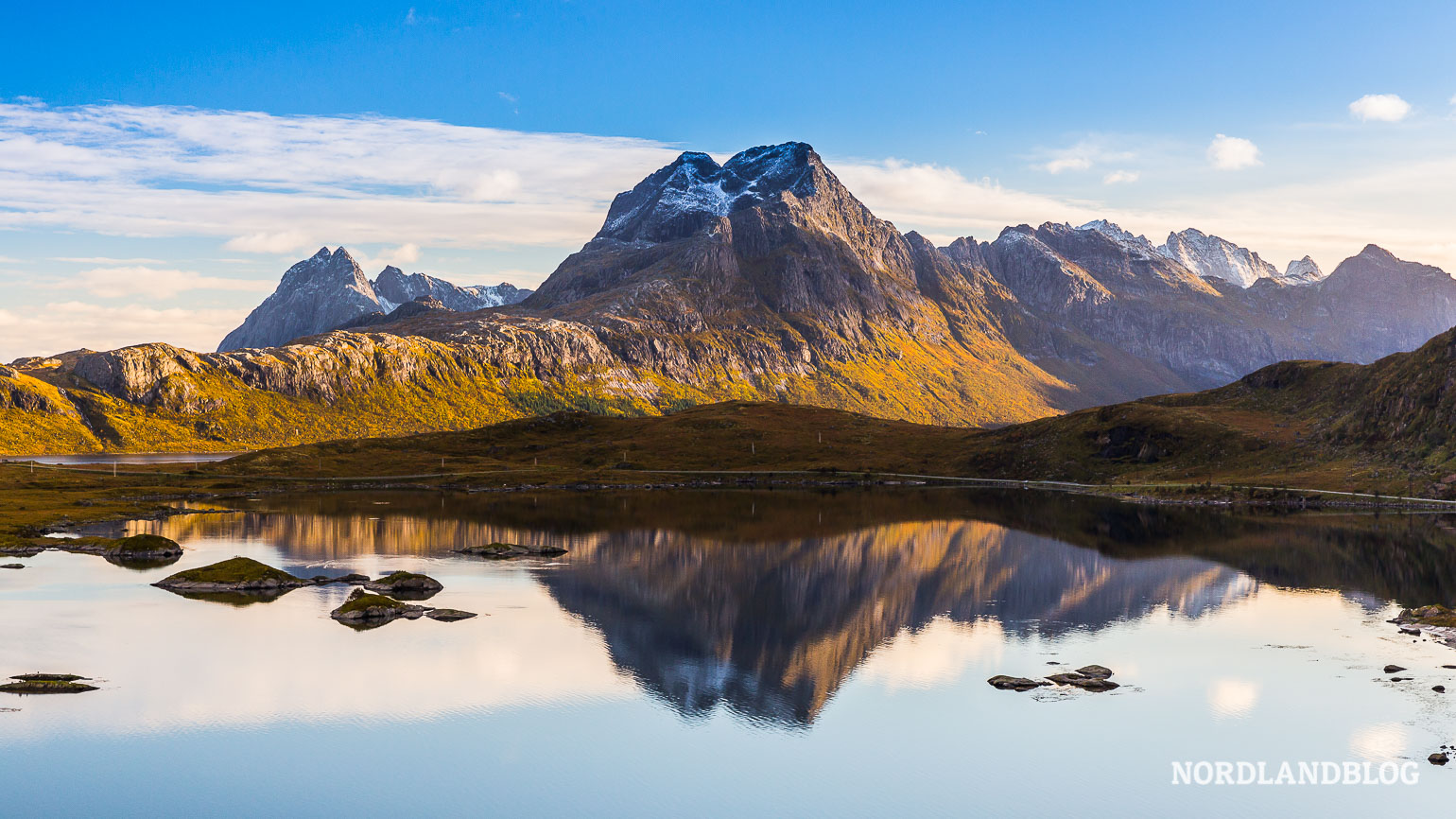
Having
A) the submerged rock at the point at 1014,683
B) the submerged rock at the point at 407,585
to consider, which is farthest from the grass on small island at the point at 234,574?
the submerged rock at the point at 1014,683

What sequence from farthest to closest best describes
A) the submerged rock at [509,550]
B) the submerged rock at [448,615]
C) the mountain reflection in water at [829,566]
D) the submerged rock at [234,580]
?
the submerged rock at [509,550], the submerged rock at [234,580], the submerged rock at [448,615], the mountain reflection in water at [829,566]

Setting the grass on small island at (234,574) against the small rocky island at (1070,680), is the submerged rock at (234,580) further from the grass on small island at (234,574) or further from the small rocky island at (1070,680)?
the small rocky island at (1070,680)

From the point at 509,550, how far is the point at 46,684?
68.4 m

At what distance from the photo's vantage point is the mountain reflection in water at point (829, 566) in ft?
292

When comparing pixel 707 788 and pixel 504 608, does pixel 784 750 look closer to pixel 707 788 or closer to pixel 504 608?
pixel 707 788

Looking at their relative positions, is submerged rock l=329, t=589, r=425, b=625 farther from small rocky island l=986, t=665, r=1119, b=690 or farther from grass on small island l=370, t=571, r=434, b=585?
small rocky island l=986, t=665, r=1119, b=690

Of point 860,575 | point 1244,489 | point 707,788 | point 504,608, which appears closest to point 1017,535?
point 860,575

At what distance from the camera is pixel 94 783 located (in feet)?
184

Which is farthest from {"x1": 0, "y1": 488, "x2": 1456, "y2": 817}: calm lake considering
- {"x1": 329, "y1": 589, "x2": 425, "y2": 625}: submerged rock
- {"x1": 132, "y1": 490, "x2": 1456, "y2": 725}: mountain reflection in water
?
{"x1": 329, "y1": 589, "x2": 425, "y2": 625}: submerged rock

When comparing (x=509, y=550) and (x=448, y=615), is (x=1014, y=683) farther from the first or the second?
(x=509, y=550)

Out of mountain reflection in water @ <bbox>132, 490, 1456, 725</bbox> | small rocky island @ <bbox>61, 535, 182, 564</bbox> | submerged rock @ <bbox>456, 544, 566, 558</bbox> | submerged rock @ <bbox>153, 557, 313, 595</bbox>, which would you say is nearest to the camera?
mountain reflection in water @ <bbox>132, 490, 1456, 725</bbox>

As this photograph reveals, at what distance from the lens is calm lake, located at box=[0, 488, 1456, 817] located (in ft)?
184

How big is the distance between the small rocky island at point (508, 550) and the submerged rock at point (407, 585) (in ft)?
74.9

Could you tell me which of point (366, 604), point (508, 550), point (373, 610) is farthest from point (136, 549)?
point (373, 610)
